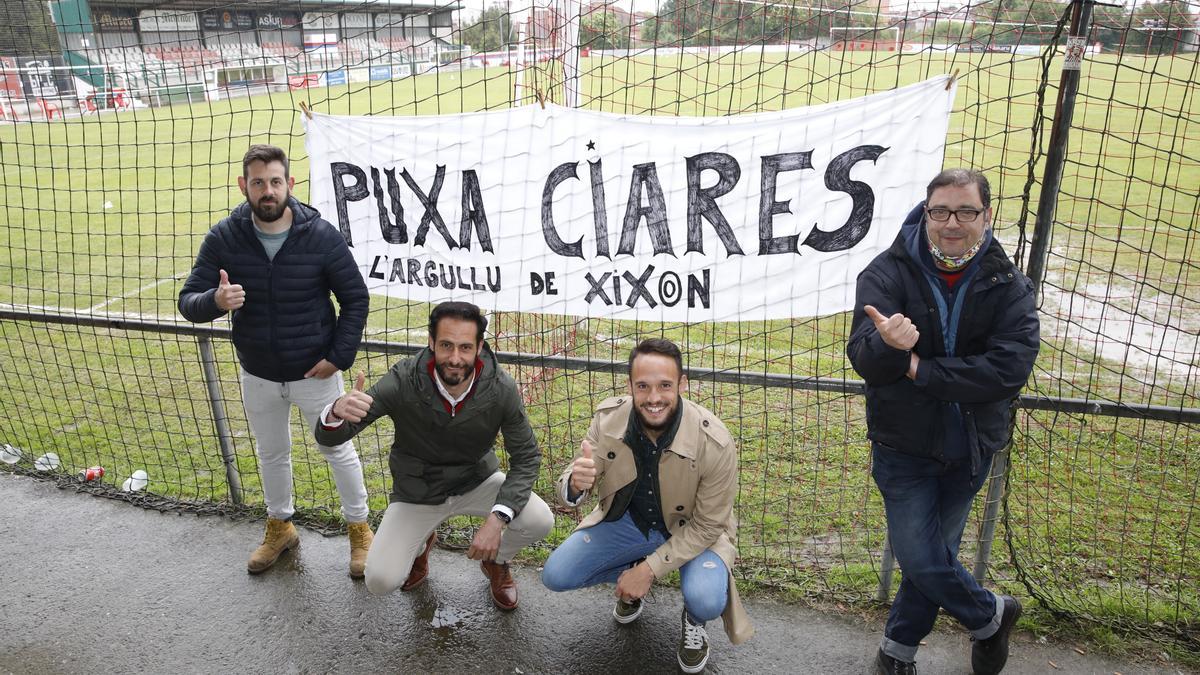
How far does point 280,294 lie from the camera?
3879 mm

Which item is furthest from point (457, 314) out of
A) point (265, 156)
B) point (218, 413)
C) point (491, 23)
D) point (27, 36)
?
point (27, 36)

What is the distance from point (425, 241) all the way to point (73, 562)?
2.46 m

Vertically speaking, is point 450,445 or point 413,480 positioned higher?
point 450,445

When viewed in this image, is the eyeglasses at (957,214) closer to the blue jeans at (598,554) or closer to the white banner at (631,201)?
the white banner at (631,201)

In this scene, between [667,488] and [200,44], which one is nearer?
[667,488]

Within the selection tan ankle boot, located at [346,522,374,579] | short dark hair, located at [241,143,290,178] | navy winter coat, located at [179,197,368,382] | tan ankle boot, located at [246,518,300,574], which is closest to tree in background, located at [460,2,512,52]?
short dark hair, located at [241,143,290,178]

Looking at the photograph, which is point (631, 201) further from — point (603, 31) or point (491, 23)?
point (491, 23)

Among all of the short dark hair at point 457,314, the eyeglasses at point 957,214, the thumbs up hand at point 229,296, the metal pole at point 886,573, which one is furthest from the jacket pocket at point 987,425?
the thumbs up hand at point 229,296

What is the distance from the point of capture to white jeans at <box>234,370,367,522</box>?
4047 mm

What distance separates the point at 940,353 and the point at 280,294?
9.31 ft

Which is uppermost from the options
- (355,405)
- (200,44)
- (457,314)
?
(200,44)

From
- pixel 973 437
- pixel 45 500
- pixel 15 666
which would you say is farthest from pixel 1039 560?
pixel 45 500

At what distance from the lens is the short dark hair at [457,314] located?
3.54m

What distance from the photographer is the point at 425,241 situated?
4.21m
